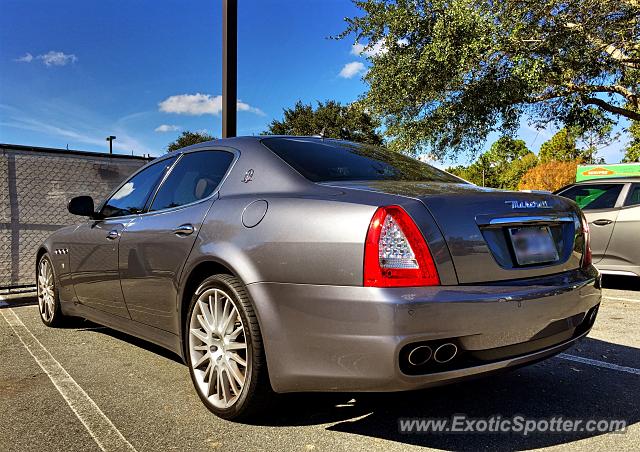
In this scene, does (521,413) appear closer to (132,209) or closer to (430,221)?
(430,221)

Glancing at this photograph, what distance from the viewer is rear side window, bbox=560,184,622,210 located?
23.4 ft

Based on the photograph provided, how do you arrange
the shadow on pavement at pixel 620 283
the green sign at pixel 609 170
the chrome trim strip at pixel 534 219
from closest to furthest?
1. the chrome trim strip at pixel 534 219
2. the shadow on pavement at pixel 620 283
3. the green sign at pixel 609 170

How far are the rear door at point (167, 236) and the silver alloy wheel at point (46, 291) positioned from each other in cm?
170

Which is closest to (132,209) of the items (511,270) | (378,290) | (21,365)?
(21,365)

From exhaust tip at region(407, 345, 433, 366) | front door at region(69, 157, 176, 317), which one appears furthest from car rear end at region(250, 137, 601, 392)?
front door at region(69, 157, 176, 317)

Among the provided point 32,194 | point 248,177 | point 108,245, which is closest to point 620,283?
point 248,177

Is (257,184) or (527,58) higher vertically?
(527,58)

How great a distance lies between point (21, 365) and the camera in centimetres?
370

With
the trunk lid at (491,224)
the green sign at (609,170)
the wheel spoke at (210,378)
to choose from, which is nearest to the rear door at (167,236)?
the wheel spoke at (210,378)

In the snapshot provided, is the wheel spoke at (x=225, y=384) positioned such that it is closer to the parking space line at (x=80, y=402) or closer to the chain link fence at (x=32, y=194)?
the parking space line at (x=80, y=402)

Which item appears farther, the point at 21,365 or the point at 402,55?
the point at 402,55

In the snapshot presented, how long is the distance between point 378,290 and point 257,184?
101cm

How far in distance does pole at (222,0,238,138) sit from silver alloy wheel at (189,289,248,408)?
4360mm

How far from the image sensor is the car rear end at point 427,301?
83.5 inches
